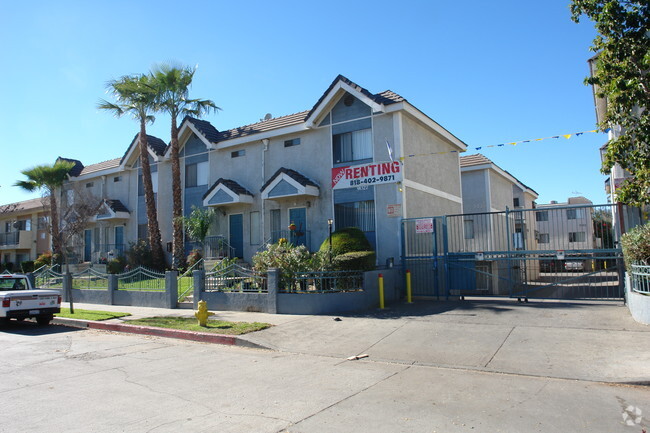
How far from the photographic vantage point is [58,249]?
28781 millimetres

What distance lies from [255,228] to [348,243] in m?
6.96

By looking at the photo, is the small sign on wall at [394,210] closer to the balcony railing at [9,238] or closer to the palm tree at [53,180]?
the palm tree at [53,180]

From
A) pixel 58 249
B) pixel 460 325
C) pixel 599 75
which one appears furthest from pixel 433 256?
pixel 58 249

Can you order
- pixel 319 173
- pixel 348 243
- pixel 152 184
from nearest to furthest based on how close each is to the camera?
pixel 348 243
pixel 319 173
pixel 152 184

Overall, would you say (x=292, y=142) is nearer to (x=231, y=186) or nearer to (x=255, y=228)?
(x=231, y=186)

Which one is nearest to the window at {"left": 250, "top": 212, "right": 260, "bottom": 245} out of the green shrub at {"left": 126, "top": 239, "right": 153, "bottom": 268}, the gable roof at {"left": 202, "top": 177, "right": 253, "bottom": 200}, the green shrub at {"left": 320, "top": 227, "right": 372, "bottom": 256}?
the gable roof at {"left": 202, "top": 177, "right": 253, "bottom": 200}

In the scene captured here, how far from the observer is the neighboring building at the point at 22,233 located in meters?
36.8

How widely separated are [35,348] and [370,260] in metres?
8.95

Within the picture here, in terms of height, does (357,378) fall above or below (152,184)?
below

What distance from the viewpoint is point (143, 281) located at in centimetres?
1716

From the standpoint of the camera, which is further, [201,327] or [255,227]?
[255,227]

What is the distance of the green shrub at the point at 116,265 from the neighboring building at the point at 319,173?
9.14 ft

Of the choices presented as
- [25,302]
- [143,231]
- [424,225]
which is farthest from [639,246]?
[143,231]

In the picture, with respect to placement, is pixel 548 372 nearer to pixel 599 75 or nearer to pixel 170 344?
pixel 599 75
